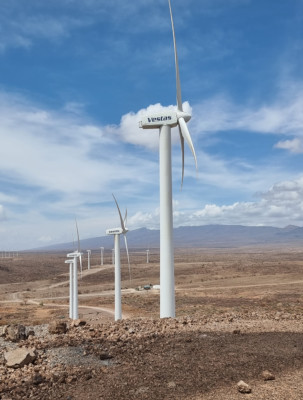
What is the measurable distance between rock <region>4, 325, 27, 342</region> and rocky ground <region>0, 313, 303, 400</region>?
0.09 meters

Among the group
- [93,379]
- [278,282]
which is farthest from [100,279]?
[93,379]

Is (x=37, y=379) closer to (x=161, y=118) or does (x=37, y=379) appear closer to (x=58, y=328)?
(x=58, y=328)

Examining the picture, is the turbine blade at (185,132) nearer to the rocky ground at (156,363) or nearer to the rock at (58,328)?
the rocky ground at (156,363)

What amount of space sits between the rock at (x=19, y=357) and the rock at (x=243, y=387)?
6.29 metres

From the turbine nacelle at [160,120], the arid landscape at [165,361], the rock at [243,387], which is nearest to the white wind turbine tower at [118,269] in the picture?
the turbine nacelle at [160,120]

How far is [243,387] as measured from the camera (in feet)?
33.7

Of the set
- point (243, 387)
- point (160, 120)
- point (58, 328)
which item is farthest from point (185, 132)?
point (243, 387)

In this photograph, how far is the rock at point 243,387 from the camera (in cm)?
1023

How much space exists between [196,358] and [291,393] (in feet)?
10.5

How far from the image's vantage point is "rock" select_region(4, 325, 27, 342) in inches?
601

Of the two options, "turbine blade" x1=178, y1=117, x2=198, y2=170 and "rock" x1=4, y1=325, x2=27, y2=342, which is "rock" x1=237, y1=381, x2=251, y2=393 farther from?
"turbine blade" x1=178, y1=117, x2=198, y2=170

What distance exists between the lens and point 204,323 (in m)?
17.9

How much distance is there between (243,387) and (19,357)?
6.72 meters

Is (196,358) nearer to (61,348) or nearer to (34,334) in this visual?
(61,348)
